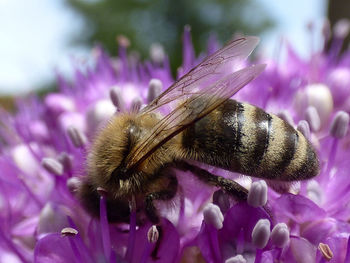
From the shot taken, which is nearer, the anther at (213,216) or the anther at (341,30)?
the anther at (213,216)

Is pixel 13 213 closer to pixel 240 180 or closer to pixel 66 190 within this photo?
pixel 66 190

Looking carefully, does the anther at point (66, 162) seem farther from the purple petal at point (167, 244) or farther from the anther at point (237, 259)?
the anther at point (237, 259)

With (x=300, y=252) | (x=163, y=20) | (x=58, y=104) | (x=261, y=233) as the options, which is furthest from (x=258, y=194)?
(x=163, y=20)

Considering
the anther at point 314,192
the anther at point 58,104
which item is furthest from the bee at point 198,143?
the anther at point 58,104

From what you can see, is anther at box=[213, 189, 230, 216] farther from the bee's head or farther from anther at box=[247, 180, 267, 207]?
the bee's head

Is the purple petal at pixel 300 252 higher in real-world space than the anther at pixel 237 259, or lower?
lower

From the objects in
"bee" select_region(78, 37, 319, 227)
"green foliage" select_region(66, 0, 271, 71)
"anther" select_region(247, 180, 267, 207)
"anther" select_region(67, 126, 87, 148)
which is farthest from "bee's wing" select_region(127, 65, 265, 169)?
"green foliage" select_region(66, 0, 271, 71)
